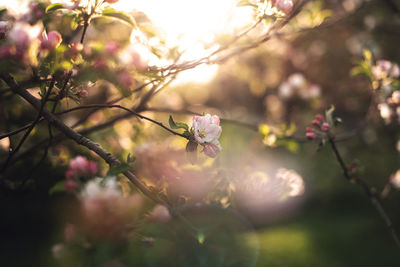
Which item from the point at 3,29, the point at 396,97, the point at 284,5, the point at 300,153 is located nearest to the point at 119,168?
the point at 3,29

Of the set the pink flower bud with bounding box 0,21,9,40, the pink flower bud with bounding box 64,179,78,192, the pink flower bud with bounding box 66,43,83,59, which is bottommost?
the pink flower bud with bounding box 64,179,78,192

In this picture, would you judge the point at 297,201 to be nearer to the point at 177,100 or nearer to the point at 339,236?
the point at 339,236

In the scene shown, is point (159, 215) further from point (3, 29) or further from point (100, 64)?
point (3, 29)

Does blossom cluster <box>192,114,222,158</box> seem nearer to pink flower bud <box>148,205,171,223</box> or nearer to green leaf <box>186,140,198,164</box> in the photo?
green leaf <box>186,140,198,164</box>

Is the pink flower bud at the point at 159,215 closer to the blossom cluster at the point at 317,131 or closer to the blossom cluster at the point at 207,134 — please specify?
the blossom cluster at the point at 207,134

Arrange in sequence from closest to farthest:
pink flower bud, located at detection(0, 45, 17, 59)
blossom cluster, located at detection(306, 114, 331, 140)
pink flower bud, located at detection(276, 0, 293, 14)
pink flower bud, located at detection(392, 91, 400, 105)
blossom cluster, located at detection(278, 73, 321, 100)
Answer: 1. pink flower bud, located at detection(0, 45, 17, 59)
2. pink flower bud, located at detection(276, 0, 293, 14)
3. blossom cluster, located at detection(306, 114, 331, 140)
4. pink flower bud, located at detection(392, 91, 400, 105)
5. blossom cluster, located at detection(278, 73, 321, 100)

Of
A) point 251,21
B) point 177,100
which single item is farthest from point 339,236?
point 251,21

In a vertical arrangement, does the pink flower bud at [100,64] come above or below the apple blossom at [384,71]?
below

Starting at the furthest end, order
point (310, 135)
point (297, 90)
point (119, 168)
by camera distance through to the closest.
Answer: point (297, 90)
point (310, 135)
point (119, 168)

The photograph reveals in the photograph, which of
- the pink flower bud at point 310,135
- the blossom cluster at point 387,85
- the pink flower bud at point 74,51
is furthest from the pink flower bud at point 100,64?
the blossom cluster at point 387,85

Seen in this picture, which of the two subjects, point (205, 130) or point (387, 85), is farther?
point (387, 85)

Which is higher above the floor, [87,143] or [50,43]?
[50,43]

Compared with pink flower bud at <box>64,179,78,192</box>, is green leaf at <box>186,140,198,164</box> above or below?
below

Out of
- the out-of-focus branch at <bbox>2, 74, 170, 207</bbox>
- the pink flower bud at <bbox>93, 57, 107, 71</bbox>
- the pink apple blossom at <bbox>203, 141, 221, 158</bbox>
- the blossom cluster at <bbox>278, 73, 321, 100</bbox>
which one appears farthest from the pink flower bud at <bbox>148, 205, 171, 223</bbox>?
the blossom cluster at <bbox>278, 73, 321, 100</bbox>
